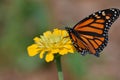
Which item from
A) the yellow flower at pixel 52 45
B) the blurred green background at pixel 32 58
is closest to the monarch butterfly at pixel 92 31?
the yellow flower at pixel 52 45

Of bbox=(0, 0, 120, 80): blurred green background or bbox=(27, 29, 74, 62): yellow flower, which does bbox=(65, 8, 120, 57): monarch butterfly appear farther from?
bbox=(0, 0, 120, 80): blurred green background

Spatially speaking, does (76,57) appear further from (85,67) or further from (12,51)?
(12,51)

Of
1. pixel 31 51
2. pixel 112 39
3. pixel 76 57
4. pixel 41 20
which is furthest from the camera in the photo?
pixel 112 39

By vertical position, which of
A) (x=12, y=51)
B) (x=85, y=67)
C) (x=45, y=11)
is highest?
(x=45, y=11)

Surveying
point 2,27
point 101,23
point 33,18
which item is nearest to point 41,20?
point 33,18

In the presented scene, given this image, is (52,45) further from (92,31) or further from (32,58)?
(32,58)

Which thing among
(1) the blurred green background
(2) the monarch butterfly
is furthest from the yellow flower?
(1) the blurred green background
